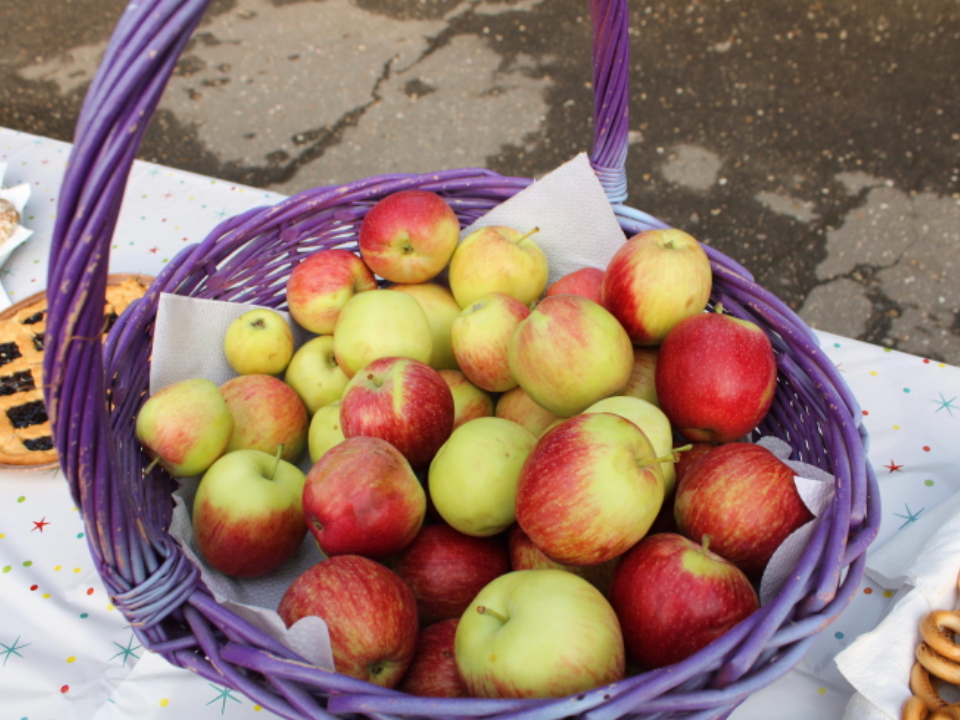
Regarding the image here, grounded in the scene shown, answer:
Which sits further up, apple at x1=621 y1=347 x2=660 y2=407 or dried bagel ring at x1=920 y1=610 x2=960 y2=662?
apple at x1=621 y1=347 x2=660 y2=407

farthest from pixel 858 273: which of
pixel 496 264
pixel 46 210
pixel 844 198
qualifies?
pixel 46 210

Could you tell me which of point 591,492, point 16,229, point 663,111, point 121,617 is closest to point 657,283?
point 591,492

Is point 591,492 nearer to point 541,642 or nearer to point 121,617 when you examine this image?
point 541,642

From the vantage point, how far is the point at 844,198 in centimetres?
246

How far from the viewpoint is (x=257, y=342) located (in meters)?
1.02

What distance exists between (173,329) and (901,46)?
3.43m

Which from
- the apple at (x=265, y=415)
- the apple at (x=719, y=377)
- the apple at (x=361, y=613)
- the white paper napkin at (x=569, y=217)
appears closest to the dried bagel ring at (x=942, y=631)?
the apple at (x=719, y=377)

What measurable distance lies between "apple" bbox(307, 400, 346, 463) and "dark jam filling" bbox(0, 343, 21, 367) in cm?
63

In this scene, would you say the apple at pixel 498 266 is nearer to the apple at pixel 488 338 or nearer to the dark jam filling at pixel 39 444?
the apple at pixel 488 338

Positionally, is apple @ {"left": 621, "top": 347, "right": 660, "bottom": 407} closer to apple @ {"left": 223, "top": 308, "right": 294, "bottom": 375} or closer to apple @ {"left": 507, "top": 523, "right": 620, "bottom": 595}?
apple @ {"left": 507, "top": 523, "right": 620, "bottom": 595}

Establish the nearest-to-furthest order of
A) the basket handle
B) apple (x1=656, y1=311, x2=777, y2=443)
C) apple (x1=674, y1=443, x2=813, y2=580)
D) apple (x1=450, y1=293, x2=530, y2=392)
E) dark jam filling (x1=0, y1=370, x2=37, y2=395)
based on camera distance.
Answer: the basket handle < apple (x1=674, y1=443, x2=813, y2=580) < apple (x1=656, y1=311, x2=777, y2=443) < apple (x1=450, y1=293, x2=530, y2=392) < dark jam filling (x1=0, y1=370, x2=37, y2=395)

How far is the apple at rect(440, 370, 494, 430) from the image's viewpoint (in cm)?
99

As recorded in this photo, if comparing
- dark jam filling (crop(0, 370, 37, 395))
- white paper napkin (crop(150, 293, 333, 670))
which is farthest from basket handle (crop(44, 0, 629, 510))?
dark jam filling (crop(0, 370, 37, 395))

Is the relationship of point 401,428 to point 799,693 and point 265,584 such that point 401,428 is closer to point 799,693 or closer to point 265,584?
point 265,584
